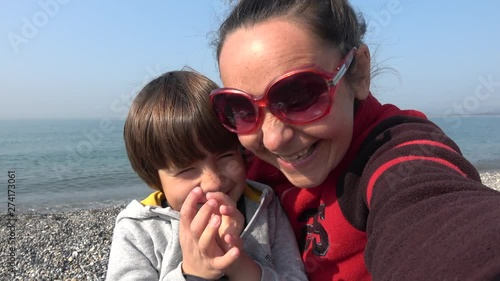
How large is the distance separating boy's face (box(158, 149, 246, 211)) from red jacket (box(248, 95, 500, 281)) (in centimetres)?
34

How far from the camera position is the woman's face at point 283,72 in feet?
6.08

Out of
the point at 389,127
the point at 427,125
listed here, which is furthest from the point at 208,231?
the point at 427,125

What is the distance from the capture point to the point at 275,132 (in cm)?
196

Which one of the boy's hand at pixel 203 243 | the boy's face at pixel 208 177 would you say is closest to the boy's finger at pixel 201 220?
the boy's hand at pixel 203 243

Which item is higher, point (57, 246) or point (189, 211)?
point (189, 211)

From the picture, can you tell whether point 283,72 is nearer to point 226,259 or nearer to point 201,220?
point 201,220

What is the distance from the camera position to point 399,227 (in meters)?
1.27

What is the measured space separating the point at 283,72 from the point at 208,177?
771mm

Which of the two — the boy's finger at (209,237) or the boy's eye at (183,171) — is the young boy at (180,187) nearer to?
the boy's eye at (183,171)

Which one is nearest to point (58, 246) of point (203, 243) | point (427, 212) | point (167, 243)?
point (167, 243)

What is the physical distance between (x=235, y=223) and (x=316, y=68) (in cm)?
81

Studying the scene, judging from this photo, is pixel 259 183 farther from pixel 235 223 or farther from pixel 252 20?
pixel 252 20

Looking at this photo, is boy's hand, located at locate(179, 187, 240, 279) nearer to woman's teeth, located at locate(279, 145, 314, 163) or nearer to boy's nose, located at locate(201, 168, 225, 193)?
boy's nose, located at locate(201, 168, 225, 193)

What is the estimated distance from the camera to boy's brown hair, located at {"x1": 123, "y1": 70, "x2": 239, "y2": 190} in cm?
232
